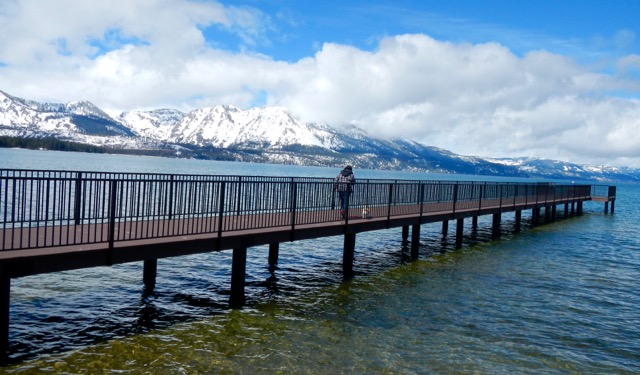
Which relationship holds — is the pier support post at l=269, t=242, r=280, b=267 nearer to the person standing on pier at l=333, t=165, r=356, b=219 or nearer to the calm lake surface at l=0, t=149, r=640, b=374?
the calm lake surface at l=0, t=149, r=640, b=374

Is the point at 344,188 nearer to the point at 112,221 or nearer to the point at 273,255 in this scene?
the point at 273,255

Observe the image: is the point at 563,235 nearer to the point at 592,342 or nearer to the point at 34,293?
the point at 592,342

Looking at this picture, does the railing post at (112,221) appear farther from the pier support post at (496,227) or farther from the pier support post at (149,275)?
the pier support post at (496,227)

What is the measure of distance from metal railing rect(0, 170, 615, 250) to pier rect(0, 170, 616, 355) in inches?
2.1

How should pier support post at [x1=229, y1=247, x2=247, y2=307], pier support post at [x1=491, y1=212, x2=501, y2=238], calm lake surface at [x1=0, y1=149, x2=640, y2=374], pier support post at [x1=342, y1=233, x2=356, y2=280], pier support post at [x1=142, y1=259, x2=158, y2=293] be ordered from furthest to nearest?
pier support post at [x1=491, y1=212, x2=501, y2=238] < pier support post at [x1=342, y1=233, x2=356, y2=280] < pier support post at [x1=142, y1=259, x2=158, y2=293] < pier support post at [x1=229, y1=247, x2=247, y2=307] < calm lake surface at [x1=0, y1=149, x2=640, y2=374]

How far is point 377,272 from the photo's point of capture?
2119 cm

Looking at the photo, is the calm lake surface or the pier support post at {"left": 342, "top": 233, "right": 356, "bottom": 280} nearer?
the calm lake surface

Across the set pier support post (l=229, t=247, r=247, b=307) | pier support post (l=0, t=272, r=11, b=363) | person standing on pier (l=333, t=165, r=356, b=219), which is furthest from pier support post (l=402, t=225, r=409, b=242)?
pier support post (l=0, t=272, r=11, b=363)

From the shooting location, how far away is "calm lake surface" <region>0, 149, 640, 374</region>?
11289 mm

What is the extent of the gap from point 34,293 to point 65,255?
5.29m

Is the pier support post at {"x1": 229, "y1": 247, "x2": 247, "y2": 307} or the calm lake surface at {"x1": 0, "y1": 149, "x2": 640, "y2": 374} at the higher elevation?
the pier support post at {"x1": 229, "y1": 247, "x2": 247, "y2": 307}

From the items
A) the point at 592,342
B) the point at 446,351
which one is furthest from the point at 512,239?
the point at 446,351

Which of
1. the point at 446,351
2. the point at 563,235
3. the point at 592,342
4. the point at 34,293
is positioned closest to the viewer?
the point at 446,351

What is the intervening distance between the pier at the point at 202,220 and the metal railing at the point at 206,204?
0.05 metres
